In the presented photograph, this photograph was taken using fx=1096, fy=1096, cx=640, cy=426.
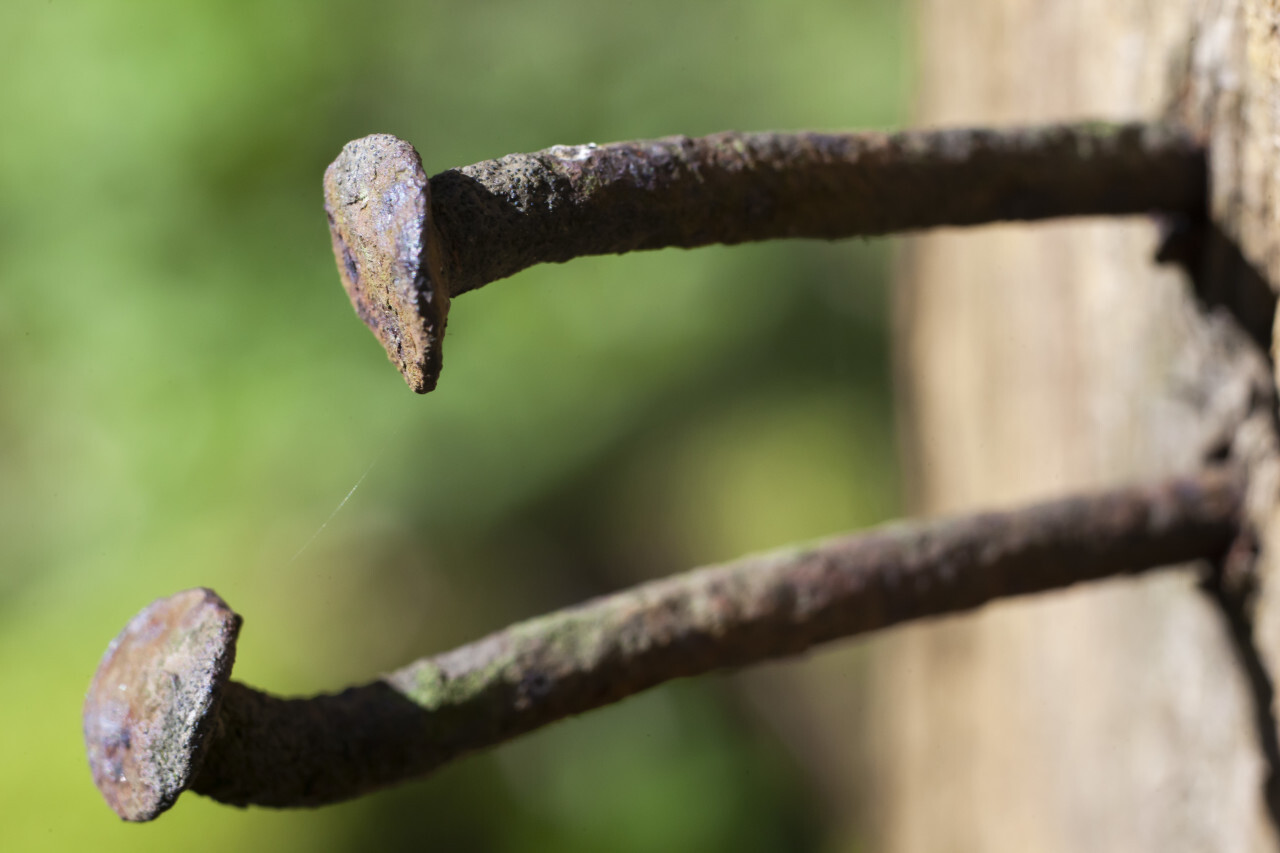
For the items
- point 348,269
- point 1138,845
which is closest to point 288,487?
point 1138,845

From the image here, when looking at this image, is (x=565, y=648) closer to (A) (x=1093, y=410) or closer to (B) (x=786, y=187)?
(B) (x=786, y=187)

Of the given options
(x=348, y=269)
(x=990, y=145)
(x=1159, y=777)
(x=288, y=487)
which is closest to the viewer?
(x=348, y=269)

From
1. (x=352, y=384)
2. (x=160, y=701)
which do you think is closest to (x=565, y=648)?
(x=160, y=701)

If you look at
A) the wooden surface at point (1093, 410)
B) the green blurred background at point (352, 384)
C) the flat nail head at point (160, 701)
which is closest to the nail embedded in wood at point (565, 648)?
the flat nail head at point (160, 701)

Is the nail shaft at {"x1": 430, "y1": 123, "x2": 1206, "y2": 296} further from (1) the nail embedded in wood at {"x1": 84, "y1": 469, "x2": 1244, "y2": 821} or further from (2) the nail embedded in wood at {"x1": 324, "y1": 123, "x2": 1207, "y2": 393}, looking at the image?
(1) the nail embedded in wood at {"x1": 84, "y1": 469, "x2": 1244, "y2": 821}

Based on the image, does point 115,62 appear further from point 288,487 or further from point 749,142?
point 749,142
